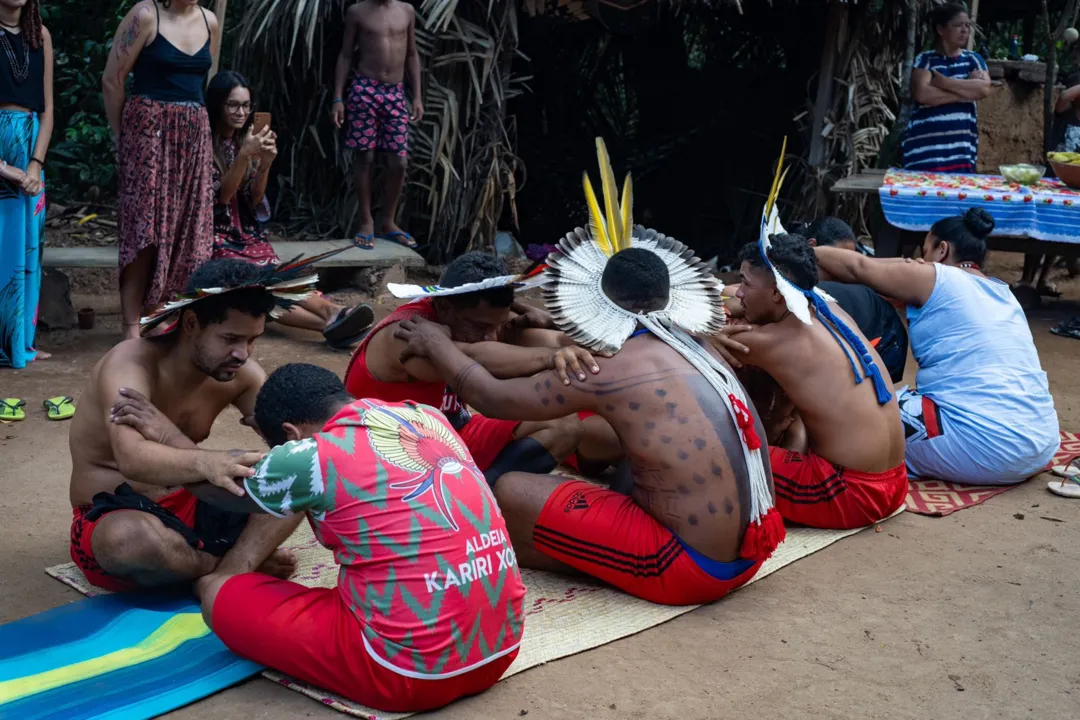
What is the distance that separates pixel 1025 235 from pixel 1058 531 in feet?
10.2

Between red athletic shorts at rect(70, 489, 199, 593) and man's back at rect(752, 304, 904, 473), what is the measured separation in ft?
6.32

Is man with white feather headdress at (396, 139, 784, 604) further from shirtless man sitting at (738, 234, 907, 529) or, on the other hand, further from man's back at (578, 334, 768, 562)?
shirtless man sitting at (738, 234, 907, 529)

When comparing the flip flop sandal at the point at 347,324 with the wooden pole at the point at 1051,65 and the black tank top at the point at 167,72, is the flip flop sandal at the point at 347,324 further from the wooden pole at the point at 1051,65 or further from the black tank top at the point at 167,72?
the wooden pole at the point at 1051,65

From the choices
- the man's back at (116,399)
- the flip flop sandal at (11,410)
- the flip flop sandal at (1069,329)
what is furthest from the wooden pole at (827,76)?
the man's back at (116,399)

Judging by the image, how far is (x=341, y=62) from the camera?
693 cm

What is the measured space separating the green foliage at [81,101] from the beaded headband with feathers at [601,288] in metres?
5.56

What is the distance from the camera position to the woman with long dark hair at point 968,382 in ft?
14.3

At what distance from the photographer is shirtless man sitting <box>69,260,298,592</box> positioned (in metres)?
2.95

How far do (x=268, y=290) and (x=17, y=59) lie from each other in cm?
293

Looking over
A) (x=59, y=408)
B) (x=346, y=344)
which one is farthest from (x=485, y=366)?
(x=346, y=344)

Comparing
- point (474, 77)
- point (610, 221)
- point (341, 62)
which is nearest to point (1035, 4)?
point (474, 77)

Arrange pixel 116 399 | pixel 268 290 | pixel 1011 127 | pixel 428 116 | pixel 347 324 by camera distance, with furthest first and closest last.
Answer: pixel 1011 127, pixel 428 116, pixel 347 324, pixel 268 290, pixel 116 399

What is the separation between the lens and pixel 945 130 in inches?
291

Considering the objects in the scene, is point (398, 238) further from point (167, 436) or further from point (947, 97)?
point (167, 436)
